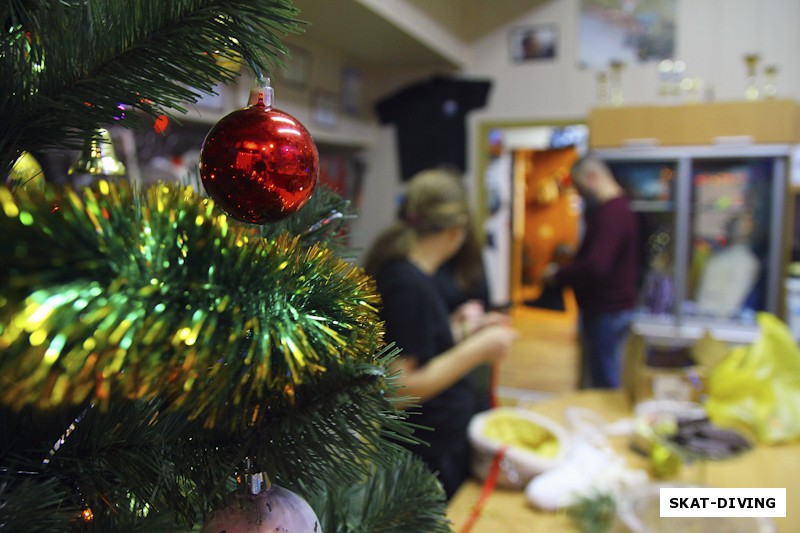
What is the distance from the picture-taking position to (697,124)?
12.5ft

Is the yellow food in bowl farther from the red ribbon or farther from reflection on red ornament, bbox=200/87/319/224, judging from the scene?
reflection on red ornament, bbox=200/87/319/224

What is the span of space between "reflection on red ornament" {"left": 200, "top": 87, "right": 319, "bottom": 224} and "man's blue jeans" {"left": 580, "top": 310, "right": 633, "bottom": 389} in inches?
140

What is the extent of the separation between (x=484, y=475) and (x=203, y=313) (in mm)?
1479

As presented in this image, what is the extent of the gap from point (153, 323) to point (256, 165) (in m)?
0.17

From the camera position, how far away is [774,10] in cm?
411

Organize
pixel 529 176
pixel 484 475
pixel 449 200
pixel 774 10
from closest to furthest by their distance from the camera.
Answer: pixel 484 475 < pixel 449 200 < pixel 774 10 < pixel 529 176

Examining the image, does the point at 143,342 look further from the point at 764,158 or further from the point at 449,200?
the point at 764,158

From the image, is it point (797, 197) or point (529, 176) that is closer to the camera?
point (797, 197)

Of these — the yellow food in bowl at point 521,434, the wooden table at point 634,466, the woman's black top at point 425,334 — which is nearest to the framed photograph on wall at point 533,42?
the wooden table at point 634,466

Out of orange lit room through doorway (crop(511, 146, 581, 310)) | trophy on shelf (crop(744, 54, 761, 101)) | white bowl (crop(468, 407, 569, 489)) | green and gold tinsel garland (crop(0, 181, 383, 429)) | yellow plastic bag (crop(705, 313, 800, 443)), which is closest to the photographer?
green and gold tinsel garland (crop(0, 181, 383, 429))

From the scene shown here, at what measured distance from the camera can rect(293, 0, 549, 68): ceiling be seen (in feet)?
10.2

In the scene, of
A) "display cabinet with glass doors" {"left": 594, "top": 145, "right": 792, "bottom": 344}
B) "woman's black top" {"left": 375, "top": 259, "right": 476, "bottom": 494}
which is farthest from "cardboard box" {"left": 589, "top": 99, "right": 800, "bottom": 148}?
"woman's black top" {"left": 375, "top": 259, "right": 476, "bottom": 494}

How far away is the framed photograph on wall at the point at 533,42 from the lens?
15.2 ft

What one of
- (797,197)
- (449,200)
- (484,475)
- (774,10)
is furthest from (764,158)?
(484,475)
